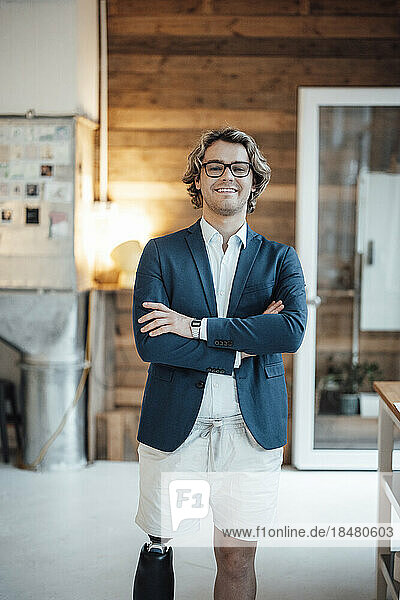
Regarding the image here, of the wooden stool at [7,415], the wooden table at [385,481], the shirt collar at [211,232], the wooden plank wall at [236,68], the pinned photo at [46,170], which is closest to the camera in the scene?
the shirt collar at [211,232]

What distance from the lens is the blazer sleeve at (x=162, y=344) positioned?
2.16 meters

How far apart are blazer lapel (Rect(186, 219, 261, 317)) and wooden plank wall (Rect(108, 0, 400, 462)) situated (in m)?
2.14

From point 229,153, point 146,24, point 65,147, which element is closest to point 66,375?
point 65,147

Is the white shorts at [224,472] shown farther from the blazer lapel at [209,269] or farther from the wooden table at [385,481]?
the wooden table at [385,481]

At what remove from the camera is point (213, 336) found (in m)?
2.17

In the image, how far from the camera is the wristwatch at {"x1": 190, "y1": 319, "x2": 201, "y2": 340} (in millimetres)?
2191

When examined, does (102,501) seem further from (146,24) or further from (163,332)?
(146,24)

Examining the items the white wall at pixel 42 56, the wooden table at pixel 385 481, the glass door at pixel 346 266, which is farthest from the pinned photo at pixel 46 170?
the wooden table at pixel 385 481

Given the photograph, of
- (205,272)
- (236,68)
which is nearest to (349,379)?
(236,68)

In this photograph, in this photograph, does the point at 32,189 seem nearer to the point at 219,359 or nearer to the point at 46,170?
the point at 46,170

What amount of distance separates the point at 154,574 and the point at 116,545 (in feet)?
3.76

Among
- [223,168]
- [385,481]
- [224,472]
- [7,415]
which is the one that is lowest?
[7,415]

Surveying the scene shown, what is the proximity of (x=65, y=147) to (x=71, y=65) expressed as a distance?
430mm

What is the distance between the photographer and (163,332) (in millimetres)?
2195
